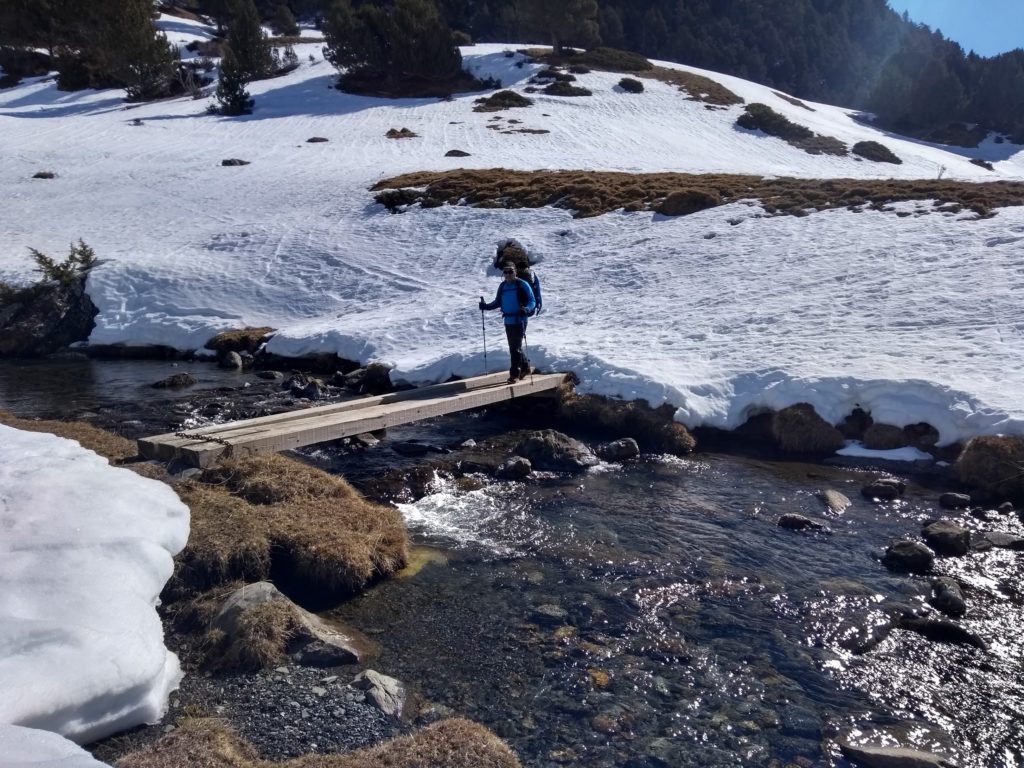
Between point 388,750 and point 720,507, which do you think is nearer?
point 388,750

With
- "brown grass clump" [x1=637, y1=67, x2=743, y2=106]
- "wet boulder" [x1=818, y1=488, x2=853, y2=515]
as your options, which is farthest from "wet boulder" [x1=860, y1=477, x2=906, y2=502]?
"brown grass clump" [x1=637, y1=67, x2=743, y2=106]

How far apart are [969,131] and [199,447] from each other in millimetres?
81467

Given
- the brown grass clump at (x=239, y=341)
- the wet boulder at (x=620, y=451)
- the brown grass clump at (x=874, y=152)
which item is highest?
the brown grass clump at (x=874, y=152)

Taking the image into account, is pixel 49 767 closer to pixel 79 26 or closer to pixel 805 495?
pixel 805 495

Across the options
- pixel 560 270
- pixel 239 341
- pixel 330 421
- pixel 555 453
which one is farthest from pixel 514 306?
pixel 239 341

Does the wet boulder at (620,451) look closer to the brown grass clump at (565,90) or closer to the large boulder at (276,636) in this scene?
the large boulder at (276,636)

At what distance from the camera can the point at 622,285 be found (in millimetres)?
22609

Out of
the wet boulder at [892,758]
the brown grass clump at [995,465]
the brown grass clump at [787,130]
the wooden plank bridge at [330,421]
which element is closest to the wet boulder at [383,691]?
the wet boulder at [892,758]

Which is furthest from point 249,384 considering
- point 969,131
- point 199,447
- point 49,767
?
point 969,131

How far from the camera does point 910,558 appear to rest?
936 cm

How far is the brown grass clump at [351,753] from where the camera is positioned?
5336 mm

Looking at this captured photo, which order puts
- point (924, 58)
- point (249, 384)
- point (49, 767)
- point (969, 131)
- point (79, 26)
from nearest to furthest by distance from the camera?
point (49, 767) < point (249, 384) < point (79, 26) < point (969, 131) < point (924, 58)

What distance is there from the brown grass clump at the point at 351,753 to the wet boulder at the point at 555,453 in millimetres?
7295

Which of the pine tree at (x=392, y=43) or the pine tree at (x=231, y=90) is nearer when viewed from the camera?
the pine tree at (x=231, y=90)
